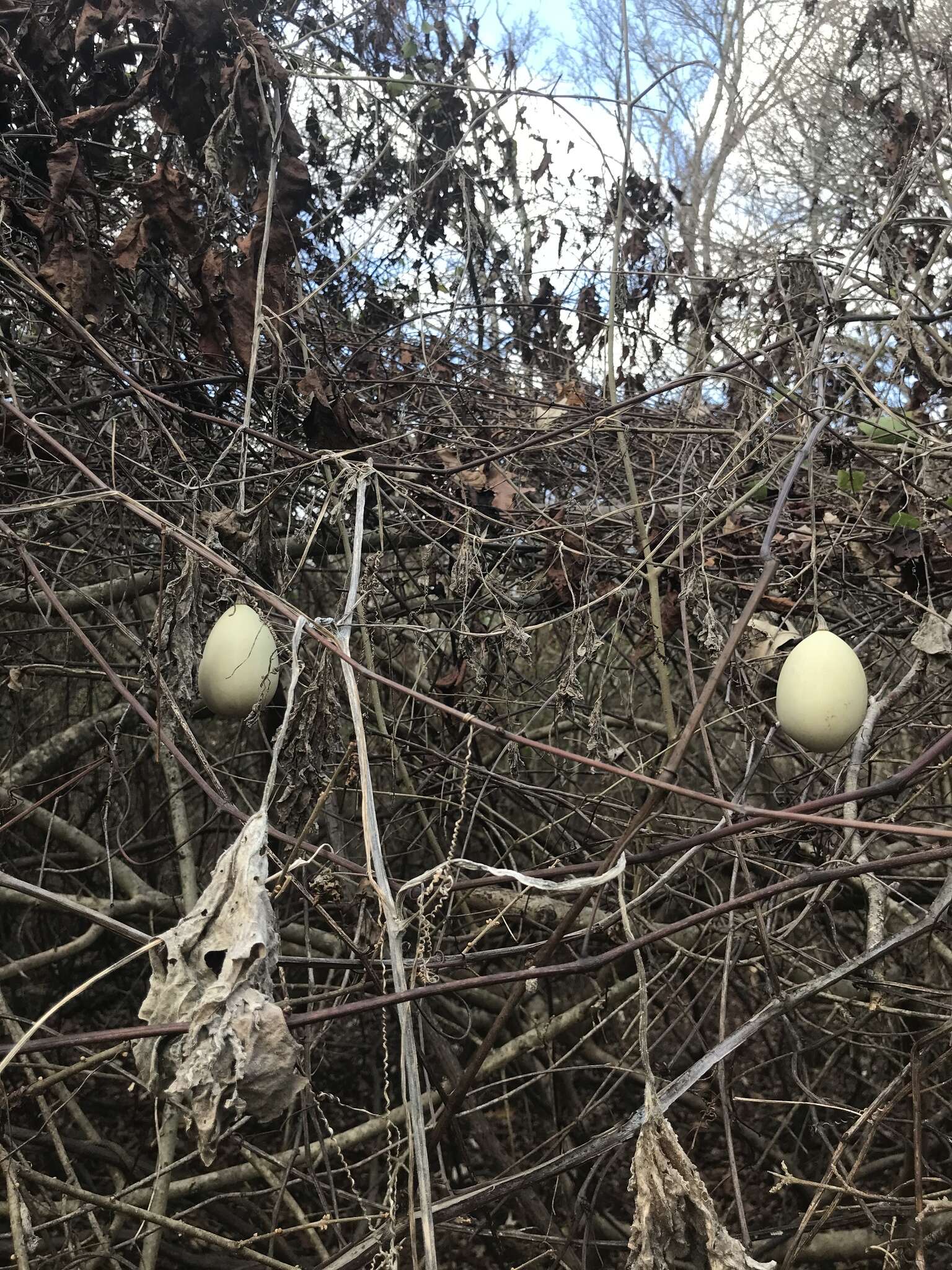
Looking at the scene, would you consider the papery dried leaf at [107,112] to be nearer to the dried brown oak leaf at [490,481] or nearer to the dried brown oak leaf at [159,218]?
the dried brown oak leaf at [159,218]

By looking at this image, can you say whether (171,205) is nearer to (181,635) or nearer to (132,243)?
(132,243)

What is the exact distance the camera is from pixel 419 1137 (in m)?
0.95

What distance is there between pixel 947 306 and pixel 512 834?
2.12 meters

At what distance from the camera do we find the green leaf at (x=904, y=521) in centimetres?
252

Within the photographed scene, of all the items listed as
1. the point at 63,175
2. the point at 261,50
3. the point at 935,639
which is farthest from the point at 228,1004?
the point at 261,50

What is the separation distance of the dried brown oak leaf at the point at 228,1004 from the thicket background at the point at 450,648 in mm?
51

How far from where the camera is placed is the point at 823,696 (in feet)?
6.00

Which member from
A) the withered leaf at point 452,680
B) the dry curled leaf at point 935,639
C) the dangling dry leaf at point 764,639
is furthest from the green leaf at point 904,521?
the withered leaf at point 452,680

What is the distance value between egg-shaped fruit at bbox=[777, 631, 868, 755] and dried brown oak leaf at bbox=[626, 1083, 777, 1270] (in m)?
0.81

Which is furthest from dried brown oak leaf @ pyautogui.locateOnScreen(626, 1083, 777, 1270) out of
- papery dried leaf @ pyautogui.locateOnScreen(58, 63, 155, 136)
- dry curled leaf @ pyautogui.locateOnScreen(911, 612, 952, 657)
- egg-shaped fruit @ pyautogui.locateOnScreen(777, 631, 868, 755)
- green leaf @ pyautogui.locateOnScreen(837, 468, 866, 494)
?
papery dried leaf @ pyautogui.locateOnScreen(58, 63, 155, 136)

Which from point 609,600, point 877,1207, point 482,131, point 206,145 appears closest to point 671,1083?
point 877,1207

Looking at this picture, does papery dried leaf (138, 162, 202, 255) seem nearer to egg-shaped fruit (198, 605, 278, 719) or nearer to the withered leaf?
egg-shaped fruit (198, 605, 278, 719)

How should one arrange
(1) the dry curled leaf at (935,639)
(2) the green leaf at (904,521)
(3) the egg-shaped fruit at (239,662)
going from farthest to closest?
(2) the green leaf at (904,521)
(1) the dry curled leaf at (935,639)
(3) the egg-shaped fruit at (239,662)

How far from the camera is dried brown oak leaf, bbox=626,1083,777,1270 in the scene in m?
1.16
